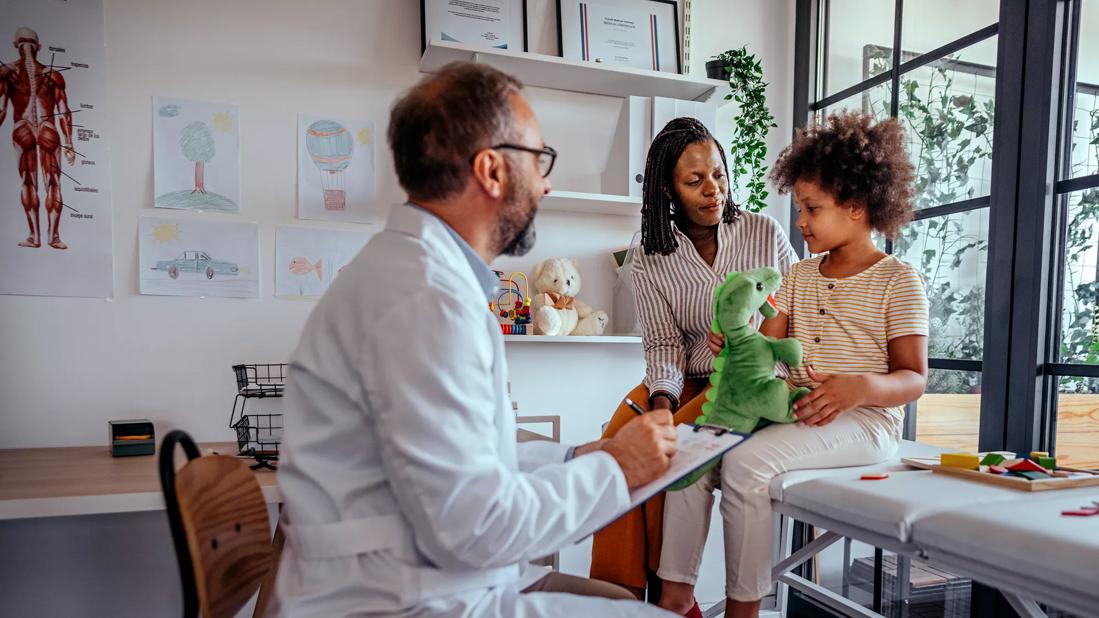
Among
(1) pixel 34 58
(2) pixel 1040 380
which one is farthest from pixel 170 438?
(2) pixel 1040 380

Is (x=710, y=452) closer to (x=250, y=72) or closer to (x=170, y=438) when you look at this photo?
(x=170, y=438)

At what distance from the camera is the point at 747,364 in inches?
59.8

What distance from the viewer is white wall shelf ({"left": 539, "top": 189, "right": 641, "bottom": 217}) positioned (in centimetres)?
238

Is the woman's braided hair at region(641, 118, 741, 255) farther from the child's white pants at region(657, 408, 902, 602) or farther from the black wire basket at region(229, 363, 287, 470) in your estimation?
the black wire basket at region(229, 363, 287, 470)

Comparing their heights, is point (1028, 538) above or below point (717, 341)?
below

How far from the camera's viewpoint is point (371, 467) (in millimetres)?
879

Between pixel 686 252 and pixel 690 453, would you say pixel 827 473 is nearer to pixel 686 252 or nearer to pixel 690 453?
pixel 690 453

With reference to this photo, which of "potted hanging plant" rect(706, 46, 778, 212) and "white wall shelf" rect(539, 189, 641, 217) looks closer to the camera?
"white wall shelf" rect(539, 189, 641, 217)

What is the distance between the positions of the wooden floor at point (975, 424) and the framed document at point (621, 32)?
1399 mm

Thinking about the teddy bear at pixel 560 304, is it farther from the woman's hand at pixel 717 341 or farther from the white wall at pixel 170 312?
the woman's hand at pixel 717 341

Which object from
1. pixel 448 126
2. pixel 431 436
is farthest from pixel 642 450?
pixel 448 126

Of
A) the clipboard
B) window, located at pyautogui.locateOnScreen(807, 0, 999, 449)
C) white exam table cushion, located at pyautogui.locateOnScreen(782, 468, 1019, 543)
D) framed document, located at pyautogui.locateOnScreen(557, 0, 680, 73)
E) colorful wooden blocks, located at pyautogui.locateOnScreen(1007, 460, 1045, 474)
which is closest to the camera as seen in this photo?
the clipboard

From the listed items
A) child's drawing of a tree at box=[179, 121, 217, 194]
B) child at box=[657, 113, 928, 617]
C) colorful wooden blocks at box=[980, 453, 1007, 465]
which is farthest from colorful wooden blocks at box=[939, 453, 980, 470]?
child's drawing of a tree at box=[179, 121, 217, 194]

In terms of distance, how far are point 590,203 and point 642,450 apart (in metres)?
1.57
